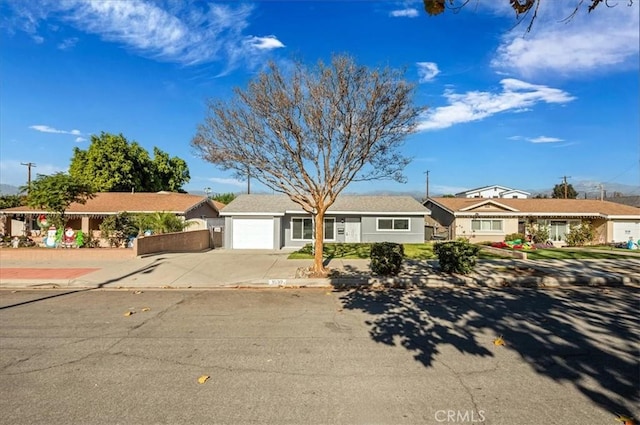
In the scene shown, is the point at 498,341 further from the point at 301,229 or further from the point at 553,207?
the point at 553,207

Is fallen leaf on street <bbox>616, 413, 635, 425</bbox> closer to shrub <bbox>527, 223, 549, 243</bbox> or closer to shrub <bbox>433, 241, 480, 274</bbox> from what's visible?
shrub <bbox>433, 241, 480, 274</bbox>

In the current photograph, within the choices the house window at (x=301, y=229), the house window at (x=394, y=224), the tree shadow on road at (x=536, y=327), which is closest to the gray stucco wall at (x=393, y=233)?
the house window at (x=394, y=224)

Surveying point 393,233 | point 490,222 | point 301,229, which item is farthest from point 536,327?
point 490,222

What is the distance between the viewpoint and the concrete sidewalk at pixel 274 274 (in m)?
11.0

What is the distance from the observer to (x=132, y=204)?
2598 centimetres

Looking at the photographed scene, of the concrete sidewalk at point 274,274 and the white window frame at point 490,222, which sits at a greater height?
the white window frame at point 490,222

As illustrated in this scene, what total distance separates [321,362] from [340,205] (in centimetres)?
2197

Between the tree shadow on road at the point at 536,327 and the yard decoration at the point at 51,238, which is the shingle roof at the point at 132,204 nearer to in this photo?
the yard decoration at the point at 51,238

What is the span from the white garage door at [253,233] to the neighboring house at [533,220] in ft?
49.8

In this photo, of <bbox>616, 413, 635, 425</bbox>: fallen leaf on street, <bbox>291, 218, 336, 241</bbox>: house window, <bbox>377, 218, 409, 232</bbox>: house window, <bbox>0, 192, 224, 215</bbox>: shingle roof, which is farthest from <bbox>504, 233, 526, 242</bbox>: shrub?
<bbox>616, 413, 635, 425</bbox>: fallen leaf on street

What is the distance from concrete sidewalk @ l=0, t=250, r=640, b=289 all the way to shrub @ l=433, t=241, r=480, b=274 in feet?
1.14

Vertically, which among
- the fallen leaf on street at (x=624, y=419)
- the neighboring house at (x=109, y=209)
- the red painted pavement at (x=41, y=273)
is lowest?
the fallen leaf on street at (x=624, y=419)

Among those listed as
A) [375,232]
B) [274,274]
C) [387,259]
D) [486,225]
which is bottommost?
[274,274]

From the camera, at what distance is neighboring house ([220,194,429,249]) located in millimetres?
23938
